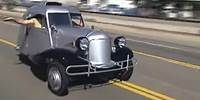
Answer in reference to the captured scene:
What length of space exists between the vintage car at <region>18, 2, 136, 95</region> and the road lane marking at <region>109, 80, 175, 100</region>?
222 millimetres

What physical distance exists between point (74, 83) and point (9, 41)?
9.04 m

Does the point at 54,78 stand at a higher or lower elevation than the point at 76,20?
lower

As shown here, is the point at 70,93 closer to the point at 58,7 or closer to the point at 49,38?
the point at 49,38

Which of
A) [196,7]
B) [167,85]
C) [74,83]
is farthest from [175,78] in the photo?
[196,7]

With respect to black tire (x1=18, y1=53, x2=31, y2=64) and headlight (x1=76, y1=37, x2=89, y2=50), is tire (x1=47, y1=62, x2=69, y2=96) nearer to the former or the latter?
headlight (x1=76, y1=37, x2=89, y2=50)

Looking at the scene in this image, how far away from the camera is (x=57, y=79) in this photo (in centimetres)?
909

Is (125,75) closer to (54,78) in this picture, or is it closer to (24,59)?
(54,78)

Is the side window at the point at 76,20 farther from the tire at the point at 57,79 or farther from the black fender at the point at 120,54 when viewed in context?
the tire at the point at 57,79

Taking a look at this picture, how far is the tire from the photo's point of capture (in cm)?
886

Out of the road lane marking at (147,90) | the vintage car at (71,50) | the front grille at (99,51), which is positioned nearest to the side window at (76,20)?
the vintage car at (71,50)

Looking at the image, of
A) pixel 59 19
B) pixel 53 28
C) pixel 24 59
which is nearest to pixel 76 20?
pixel 59 19

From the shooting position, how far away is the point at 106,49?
9422 mm

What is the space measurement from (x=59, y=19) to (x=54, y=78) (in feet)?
6.17

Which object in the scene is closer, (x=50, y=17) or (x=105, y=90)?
(x=105, y=90)
